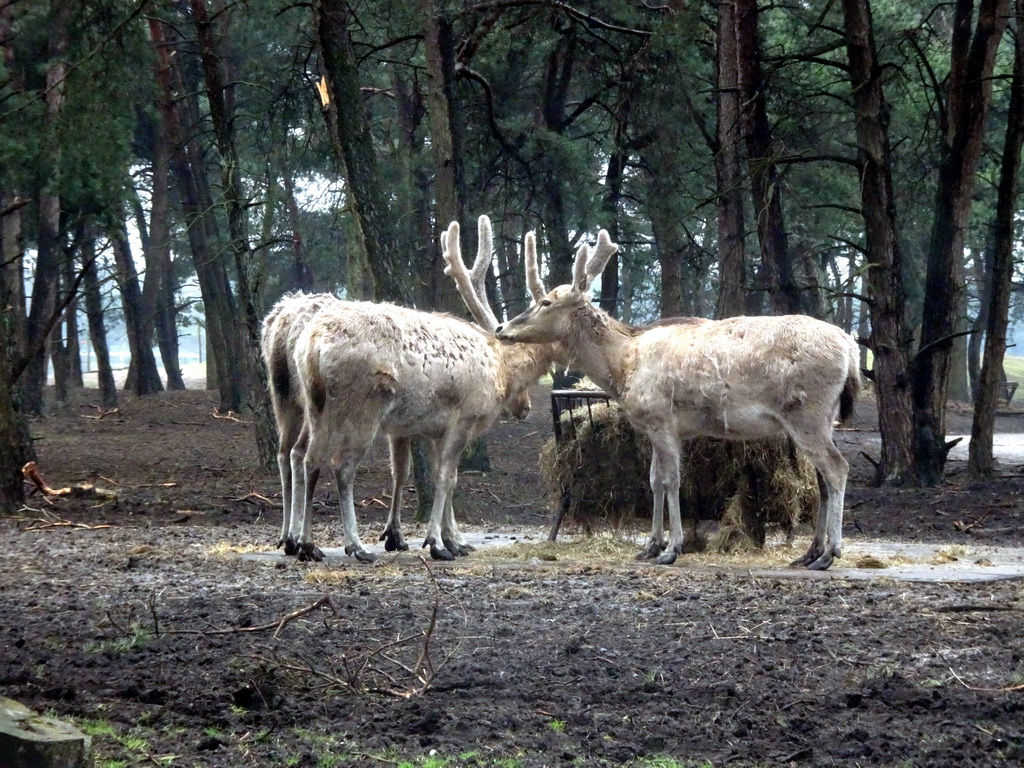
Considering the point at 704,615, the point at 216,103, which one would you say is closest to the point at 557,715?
the point at 704,615

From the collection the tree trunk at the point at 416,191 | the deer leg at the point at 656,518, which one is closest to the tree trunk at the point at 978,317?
the tree trunk at the point at 416,191

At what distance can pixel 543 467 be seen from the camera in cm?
1166

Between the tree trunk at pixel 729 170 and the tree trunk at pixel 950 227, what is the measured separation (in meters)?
2.61

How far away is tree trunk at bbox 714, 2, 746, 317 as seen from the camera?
57.6ft

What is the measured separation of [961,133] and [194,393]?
2203 cm

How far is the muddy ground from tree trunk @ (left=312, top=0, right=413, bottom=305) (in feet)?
13.1

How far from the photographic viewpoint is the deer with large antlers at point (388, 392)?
10.1 m

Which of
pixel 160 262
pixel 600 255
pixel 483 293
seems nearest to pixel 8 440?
pixel 483 293

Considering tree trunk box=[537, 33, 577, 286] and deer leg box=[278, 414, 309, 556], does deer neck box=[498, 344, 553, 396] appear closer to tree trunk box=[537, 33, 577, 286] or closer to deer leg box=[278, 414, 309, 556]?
deer leg box=[278, 414, 309, 556]

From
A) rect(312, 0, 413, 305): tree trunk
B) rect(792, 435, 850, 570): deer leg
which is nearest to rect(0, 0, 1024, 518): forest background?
rect(312, 0, 413, 305): tree trunk

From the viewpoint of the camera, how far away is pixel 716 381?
1002cm

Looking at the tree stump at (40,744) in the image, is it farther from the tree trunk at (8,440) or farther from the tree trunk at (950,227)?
the tree trunk at (950,227)

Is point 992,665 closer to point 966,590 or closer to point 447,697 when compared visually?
point 966,590

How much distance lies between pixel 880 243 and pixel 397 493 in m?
8.36
